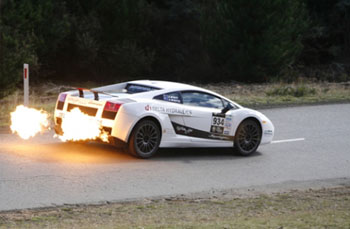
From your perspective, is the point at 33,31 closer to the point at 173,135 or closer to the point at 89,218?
the point at 173,135

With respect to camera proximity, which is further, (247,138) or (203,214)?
(247,138)

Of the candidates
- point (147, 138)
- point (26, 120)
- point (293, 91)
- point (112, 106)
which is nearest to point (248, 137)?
point (147, 138)

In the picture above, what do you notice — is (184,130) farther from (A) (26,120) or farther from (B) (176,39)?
(B) (176,39)

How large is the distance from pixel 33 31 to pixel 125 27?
8532mm

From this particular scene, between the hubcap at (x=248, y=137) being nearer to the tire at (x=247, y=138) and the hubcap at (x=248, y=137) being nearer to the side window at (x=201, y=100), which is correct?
the tire at (x=247, y=138)

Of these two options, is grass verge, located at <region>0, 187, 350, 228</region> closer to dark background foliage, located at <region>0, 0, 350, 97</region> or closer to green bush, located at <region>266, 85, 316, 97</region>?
green bush, located at <region>266, 85, 316, 97</region>

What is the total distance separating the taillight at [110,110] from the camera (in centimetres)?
1136

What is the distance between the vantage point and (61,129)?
12.0 m

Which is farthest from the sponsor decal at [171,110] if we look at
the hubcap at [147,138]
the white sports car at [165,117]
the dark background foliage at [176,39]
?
the dark background foliage at [176,39]

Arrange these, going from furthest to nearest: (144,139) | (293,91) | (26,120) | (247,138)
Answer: (293,91) < (247,138) < (26,120) < (144,139)

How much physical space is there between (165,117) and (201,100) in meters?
1.13

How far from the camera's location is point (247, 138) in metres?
13.2

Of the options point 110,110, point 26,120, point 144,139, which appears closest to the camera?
point 110,110

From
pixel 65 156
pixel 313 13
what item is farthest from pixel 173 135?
pixel 313 13
